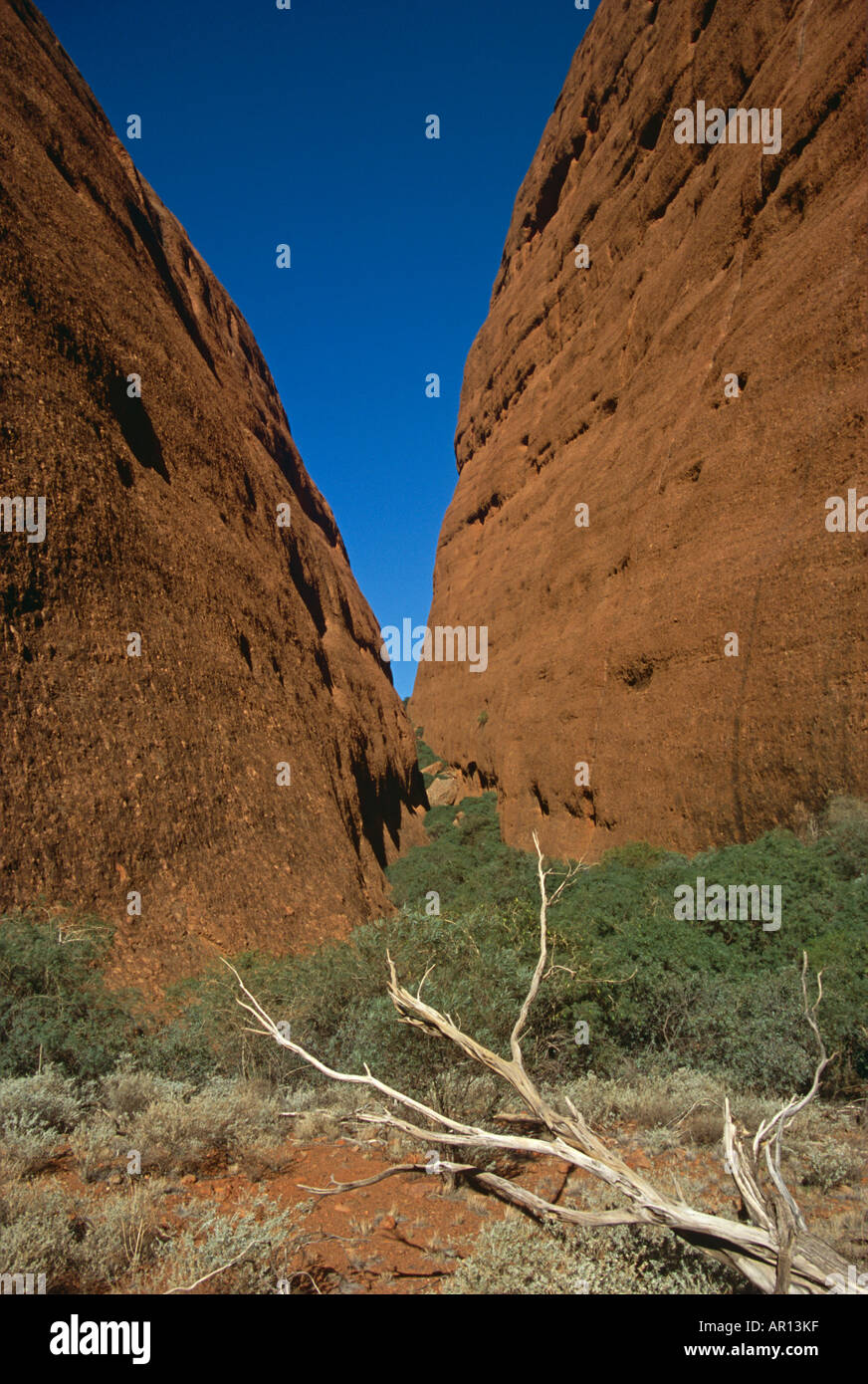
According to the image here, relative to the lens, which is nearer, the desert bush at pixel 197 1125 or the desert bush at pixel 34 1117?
the desert bush at pixel 34 1117

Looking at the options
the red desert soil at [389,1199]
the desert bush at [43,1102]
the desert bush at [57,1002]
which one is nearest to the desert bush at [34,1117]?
the desert bush at [43,1102]

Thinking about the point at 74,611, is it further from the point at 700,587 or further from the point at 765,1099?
the point at 700,587

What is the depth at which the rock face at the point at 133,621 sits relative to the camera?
28.5ft

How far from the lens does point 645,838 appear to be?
50.0ft

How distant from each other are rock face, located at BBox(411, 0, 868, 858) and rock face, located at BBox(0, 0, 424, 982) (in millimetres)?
7117

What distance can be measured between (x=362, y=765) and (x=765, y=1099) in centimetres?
1384

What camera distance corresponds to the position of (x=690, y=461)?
15.8 m

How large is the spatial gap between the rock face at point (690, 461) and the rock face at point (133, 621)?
7117mm

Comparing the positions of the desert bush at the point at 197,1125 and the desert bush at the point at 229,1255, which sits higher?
the desert bush at the point at 229,1255

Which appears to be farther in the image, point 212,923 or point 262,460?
point 262,460

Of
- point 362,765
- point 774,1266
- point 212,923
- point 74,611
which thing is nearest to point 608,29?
point 362,765

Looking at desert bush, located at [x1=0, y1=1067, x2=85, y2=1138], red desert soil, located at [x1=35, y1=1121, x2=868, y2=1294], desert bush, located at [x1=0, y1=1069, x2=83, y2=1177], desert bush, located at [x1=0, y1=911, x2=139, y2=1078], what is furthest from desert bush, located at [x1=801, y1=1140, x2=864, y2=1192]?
desert bush, located at [x1=0, y1=911, x2=139, y2=1078]

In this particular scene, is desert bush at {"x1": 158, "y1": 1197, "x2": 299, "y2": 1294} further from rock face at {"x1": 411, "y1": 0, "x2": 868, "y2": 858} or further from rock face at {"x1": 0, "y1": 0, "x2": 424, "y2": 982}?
rock face at {"x1": 411, "y1": 0, "x2": 868, "y2": 858}

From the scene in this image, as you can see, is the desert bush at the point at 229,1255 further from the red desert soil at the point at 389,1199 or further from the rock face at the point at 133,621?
the rock face at the point at 133,621
